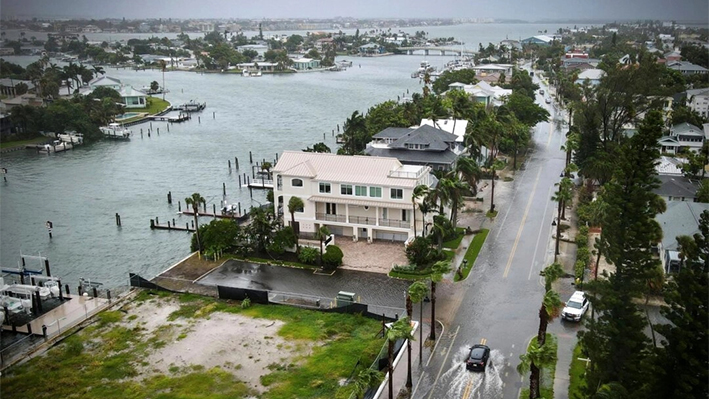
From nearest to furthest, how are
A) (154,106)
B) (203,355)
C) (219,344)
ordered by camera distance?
(203,355) → (219,344) → (154,106)

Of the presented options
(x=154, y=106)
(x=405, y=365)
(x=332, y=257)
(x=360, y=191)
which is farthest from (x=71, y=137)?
(x=405, y=365)

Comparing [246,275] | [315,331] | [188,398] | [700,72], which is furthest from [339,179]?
[700,72]

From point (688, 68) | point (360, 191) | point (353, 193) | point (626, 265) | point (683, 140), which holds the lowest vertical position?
point (683, 140)

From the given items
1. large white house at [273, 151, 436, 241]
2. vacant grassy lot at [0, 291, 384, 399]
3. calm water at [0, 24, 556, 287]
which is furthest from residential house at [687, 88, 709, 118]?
vacant grassy lot at [0, 291, 384, 399]

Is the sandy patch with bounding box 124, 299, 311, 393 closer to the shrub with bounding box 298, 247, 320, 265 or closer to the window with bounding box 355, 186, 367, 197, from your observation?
the shrub with bounding box 298, 247, 320, 265

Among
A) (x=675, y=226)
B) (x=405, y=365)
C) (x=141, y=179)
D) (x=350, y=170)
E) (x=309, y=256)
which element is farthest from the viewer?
(x=141, y=179)

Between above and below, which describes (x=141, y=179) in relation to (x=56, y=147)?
below

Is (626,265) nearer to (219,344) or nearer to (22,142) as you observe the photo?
(219,344)
